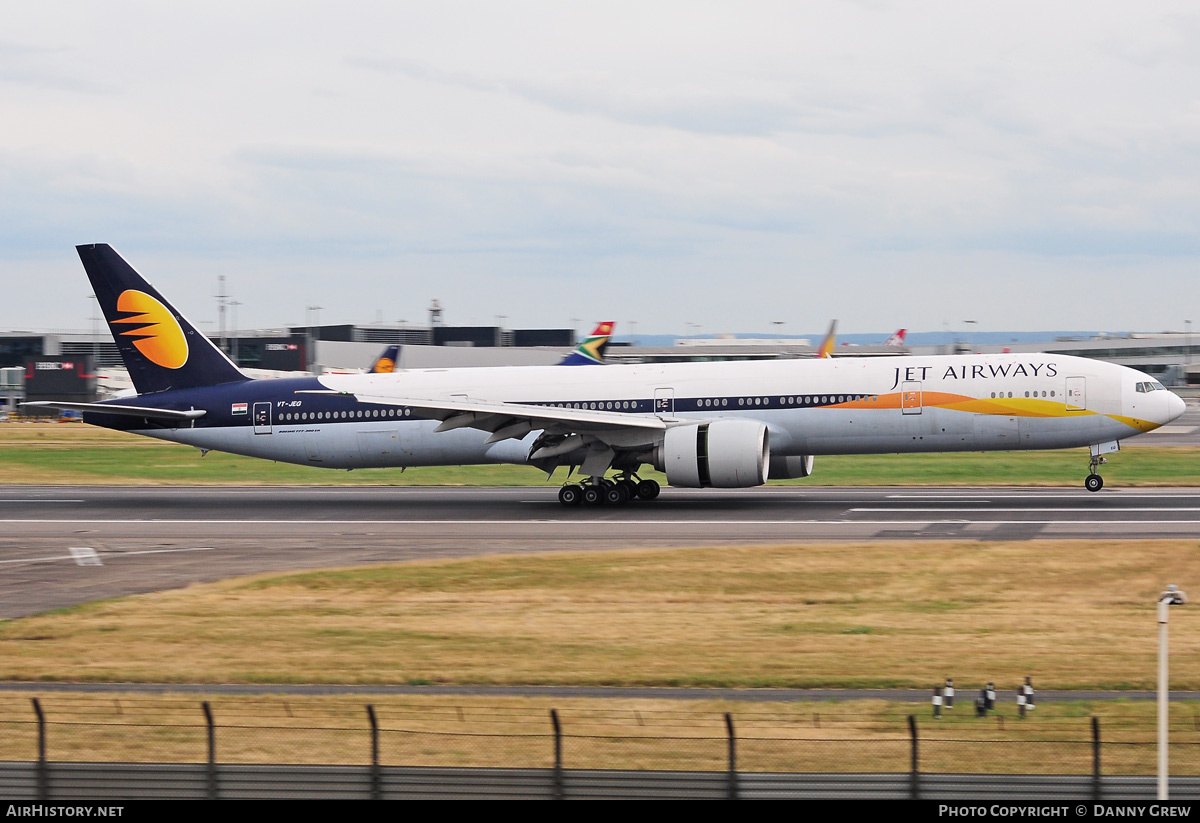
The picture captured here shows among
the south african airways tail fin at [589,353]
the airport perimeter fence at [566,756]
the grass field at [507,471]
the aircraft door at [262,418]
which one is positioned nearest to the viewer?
the airport perimeter fence at [566,756]

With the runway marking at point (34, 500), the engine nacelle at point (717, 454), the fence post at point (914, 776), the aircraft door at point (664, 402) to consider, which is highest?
the aircraft door at point (664, 402)

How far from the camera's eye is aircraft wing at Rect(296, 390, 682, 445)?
115 ft

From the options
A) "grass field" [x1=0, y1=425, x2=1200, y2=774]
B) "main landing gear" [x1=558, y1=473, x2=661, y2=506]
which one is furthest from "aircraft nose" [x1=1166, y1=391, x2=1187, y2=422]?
"main landing gear" [x1=558, y1=473, x2=661, y2=506]

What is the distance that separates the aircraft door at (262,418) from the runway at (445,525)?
2.58 m

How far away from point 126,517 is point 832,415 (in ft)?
71.9

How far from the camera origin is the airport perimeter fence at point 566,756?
10.2m

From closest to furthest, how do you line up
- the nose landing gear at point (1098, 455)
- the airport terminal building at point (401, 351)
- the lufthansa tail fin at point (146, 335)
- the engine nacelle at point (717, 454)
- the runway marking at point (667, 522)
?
the runway marking at point (667, 522) → the engine nacelle at point (717, 454) → the nose landing gear at point (1098, 455) → the lufthansa tail fin at point (146, 335) → the airport terminal building at point (401, 351)

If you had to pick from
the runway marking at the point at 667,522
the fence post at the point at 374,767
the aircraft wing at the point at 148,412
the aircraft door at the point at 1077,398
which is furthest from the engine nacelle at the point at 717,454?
the fence post at the point at 374,767

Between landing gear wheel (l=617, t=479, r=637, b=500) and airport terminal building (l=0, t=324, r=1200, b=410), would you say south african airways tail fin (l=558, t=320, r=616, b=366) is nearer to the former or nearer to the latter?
landing gear wheel (l=617, t=479, r=637, b=500)

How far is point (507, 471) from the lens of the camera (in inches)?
2032

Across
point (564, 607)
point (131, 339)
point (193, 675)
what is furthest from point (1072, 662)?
point (131, 339)

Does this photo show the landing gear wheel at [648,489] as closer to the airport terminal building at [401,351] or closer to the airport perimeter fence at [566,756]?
the airport perimeter fence at [566,756]

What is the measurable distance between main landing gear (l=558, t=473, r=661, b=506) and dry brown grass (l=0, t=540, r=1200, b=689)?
33.3 ft

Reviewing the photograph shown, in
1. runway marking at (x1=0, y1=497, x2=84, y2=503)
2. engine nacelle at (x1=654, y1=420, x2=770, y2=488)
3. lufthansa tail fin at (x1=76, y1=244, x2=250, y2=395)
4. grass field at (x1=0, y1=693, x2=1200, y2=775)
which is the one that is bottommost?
runway marking at (x1=0, y1=497, x2=84, y2=503)
